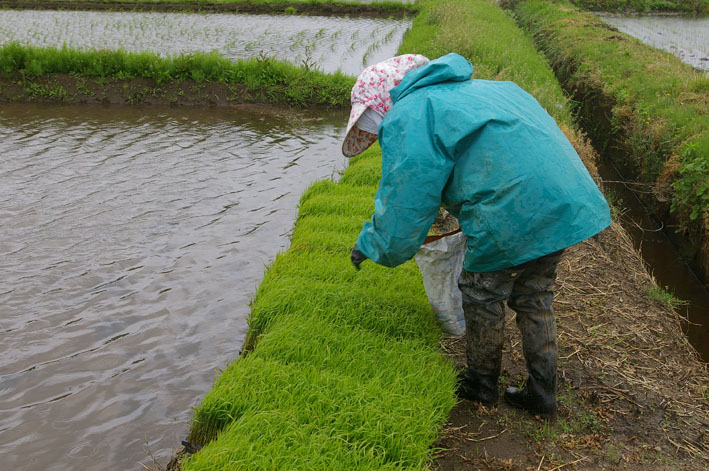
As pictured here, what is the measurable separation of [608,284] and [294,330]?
7.11ft

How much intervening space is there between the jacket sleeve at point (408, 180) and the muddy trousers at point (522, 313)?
0.35 metres

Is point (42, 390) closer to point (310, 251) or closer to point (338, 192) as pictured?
point (310, 251)

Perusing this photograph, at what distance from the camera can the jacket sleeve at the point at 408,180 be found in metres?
2.10

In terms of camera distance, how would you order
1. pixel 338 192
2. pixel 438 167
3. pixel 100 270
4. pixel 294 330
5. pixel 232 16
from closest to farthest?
1. pixel 438 167
2. pixel 294 330
3. pixel 100 270
4. pixel 338 192
5. pixel 232 16

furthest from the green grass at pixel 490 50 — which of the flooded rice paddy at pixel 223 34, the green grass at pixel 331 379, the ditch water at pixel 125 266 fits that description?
the green grass at pixel 331 379

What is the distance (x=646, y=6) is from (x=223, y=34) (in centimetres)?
1810

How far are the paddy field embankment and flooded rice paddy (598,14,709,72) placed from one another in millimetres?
9734

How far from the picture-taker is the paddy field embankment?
2.27 meters

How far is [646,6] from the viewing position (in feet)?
76.4

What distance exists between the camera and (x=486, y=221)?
2.15 meters

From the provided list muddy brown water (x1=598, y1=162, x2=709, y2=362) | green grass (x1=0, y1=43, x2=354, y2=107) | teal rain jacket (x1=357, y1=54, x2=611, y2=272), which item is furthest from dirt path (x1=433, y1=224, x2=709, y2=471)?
green grass (x1=0, y1=43, x2=354, y2=107)

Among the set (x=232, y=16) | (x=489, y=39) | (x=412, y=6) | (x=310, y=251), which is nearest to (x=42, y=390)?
(x=310, y=251)

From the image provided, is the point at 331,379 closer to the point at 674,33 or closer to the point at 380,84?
the point at 380,84

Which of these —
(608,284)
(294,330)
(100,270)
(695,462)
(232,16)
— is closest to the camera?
(695,462)
